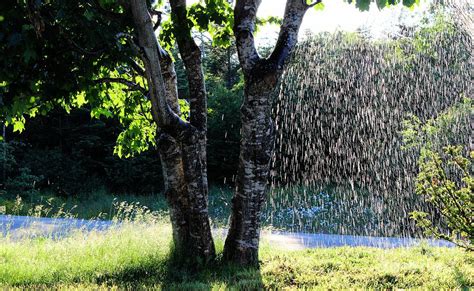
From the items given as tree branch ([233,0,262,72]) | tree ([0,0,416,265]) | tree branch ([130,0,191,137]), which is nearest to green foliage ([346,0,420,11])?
tree ([0,0,416,265])

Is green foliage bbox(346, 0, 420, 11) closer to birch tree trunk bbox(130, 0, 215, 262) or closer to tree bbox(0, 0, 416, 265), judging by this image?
tree bbox(0, 0, 416, 265)

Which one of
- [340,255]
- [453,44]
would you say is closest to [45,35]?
[340,255]

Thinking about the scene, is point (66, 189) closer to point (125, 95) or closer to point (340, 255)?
point (125, 95)

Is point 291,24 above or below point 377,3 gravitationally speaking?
above

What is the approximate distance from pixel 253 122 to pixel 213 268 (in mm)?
1596

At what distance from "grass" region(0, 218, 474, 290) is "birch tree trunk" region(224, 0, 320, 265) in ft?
1.25

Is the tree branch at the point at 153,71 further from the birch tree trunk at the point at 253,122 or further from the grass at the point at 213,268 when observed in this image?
the grass at the point at 213,268

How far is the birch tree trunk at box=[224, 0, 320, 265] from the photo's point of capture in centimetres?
518

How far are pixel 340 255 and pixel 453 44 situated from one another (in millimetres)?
9571

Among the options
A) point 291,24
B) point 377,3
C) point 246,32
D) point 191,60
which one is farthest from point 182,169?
point 377,3

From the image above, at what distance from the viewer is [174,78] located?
5980mm

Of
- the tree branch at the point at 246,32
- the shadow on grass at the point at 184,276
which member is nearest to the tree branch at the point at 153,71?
the tree branch at the point at 246,32

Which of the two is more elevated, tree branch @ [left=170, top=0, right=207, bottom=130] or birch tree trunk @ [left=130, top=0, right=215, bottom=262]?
tree branch @ [left=170, top=0, right=207, bottom=130]

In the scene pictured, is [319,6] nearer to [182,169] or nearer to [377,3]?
[377,3]
